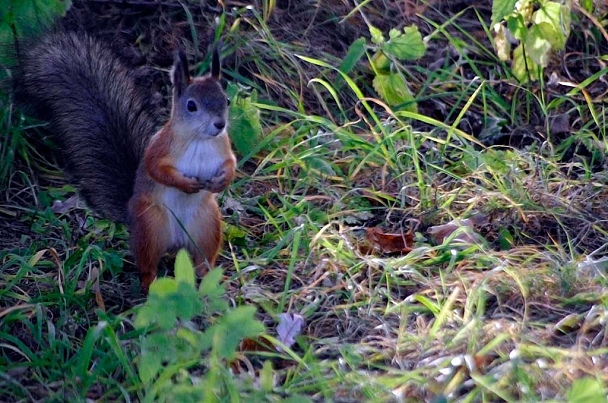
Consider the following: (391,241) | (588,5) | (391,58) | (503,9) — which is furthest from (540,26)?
(391,241)

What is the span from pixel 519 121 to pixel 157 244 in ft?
5.65

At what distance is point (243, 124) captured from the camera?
3.42 meters

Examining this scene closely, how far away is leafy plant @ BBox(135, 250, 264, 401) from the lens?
1874mm

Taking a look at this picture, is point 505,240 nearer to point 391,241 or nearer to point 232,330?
point 391,241

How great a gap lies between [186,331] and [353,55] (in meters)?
2.05

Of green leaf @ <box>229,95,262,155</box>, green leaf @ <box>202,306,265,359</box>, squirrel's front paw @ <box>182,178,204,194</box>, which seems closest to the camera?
green leaf @ <box>202,306,265,359</box>

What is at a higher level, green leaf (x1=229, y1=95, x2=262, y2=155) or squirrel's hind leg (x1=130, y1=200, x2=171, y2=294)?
green leaf (x1=229, y1=95, x2=262, y2=155)

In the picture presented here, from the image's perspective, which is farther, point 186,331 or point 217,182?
point 217,182

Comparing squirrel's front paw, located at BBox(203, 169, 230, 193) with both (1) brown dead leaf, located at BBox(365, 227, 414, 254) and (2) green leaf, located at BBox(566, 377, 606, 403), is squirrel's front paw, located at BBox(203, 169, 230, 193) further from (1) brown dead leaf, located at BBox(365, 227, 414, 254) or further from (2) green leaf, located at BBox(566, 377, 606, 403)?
(2) green leaf, located at BBox(566, 377, 606, 403)

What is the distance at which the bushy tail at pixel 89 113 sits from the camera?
3.12 metres

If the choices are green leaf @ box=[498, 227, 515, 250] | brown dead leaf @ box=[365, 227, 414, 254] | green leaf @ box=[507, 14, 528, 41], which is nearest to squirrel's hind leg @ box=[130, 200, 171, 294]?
brown dead leaf @ box=[365, 227, 414, 254]

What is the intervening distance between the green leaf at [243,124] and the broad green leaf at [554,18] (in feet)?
3.61

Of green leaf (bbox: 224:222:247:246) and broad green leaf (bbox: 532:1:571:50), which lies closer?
green leaf (bbox: 224:222:247:246)

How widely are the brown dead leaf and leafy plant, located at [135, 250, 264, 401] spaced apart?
109 centimetres
